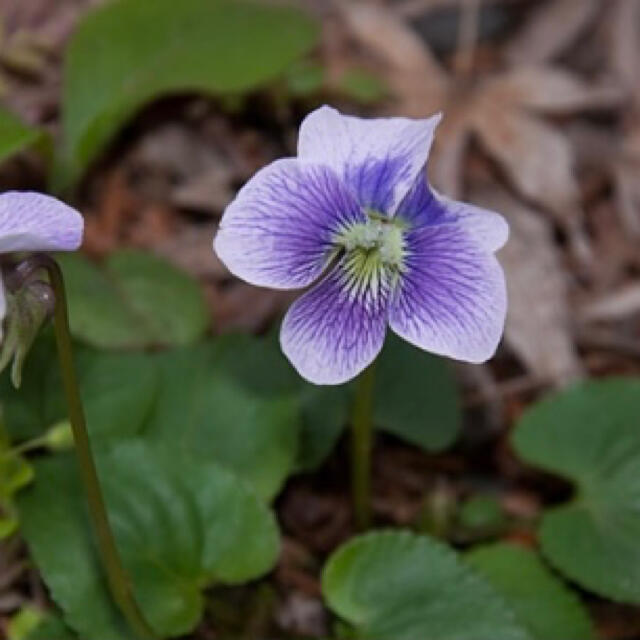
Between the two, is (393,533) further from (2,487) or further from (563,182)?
(563,182)

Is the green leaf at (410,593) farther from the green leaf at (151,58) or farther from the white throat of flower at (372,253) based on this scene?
the green leaf at (151,58)

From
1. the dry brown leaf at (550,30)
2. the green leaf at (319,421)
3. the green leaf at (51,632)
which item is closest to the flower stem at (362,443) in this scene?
Answer: the green leaf at (319,421)

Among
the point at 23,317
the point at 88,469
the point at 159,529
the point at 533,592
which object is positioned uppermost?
the point at 23,317

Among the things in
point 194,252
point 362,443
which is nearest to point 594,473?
point 362,443

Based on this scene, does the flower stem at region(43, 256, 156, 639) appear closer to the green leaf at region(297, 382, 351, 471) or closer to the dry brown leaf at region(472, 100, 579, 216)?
the green leaf at region(297, 382, 351, 471)

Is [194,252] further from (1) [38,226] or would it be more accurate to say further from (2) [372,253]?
(1) [38,226]

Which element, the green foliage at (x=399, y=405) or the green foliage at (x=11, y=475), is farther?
the green foliage at (x=399, y=405)

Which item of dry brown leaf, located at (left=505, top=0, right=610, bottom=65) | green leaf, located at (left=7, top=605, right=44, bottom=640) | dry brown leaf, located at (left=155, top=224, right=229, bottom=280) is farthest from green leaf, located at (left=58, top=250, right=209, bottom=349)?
dry brown leaf, located at (left=505, top=0, right=610, bottom=65)
